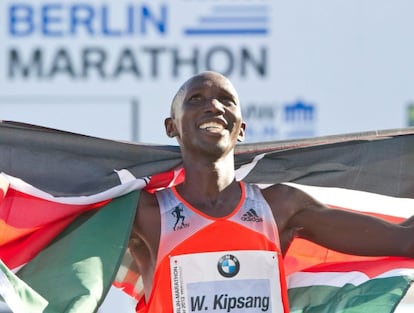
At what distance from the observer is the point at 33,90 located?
36.6ft

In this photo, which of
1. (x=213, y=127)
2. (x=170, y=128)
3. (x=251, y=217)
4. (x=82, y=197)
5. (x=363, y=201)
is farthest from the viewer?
(x=363, y=201)

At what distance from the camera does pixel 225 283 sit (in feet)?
15.5

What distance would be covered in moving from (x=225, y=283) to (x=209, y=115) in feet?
2.01

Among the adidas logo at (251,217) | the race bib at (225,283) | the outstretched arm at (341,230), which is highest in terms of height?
the adidas logo at (251,217)

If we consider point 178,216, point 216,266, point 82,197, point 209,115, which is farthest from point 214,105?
point 82,197

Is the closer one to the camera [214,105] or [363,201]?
[214,105]

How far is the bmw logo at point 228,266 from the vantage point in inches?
187

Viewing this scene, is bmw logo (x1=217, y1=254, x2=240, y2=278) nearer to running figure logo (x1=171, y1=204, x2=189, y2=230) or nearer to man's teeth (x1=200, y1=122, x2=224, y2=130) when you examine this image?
running figure logo (x1=171, y1=204, x2=189, y2=230)

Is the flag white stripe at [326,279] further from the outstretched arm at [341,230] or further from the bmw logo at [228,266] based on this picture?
the bmw logo at [228,266]

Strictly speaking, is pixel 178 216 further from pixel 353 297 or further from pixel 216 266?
pixel 353 297

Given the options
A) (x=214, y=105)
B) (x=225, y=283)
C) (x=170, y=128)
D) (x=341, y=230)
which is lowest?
(x=225, y=283)

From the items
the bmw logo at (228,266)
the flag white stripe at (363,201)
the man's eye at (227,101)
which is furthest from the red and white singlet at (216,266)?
the flag white stripe at (363,201)

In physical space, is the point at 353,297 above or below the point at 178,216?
below

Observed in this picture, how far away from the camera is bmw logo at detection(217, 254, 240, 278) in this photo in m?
4.74
